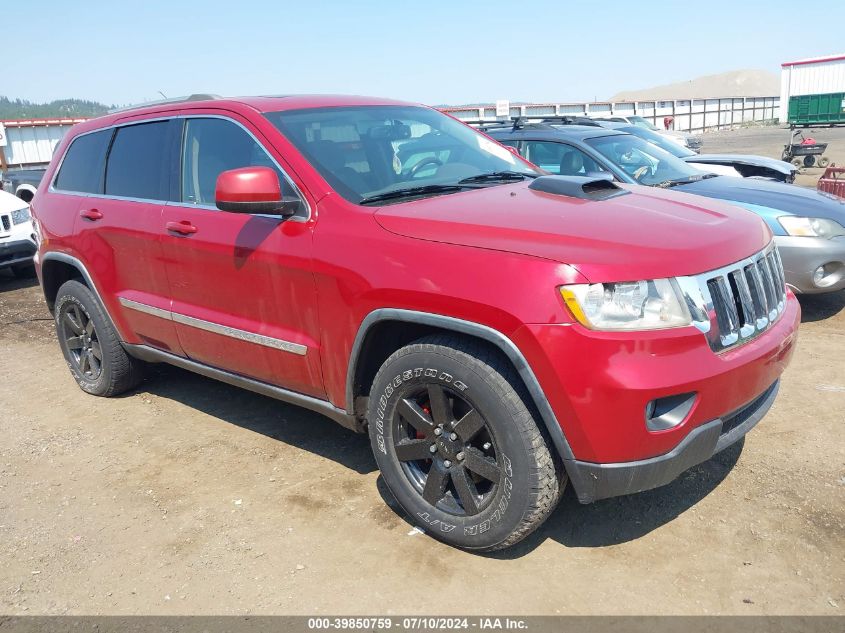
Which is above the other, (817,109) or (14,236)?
(14,236)

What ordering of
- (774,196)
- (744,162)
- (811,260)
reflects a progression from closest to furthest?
1. (811,260)
2. (774,196)
3. (744,162)

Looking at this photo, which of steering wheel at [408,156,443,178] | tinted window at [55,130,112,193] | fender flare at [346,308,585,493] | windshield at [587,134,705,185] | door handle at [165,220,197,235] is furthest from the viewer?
windshield at [587,134,705,185]

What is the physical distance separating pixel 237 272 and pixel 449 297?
4.27 ft

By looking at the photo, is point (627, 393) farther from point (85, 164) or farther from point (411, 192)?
point (85, 164)

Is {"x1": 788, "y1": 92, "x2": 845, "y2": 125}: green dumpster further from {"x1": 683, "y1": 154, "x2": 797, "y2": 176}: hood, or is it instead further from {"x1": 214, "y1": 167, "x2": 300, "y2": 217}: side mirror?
{"x1": 214, "y1": 167, "x2": 300, "y2": 217}: side mirror

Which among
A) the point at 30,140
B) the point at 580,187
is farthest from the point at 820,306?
the point at 30,140

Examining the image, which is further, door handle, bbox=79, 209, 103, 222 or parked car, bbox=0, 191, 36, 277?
parked car, bbox=0, 191, 36, 277

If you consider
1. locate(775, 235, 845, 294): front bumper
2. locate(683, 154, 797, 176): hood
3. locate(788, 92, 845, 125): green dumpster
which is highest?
locate(683, 154, 797, 176): hood

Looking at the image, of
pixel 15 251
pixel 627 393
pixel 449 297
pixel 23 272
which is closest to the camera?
pixel 627 393

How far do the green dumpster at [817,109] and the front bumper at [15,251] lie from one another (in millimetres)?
26954

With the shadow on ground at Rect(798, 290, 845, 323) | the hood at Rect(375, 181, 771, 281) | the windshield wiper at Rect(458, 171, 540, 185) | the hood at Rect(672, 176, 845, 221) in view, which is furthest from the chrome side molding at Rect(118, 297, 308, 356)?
the shadow on ground at Rect(798, 290, 845, 323)

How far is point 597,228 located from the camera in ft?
9.05

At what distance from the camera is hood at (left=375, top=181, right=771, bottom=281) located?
8.45ft

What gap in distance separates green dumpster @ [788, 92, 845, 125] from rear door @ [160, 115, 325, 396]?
28526 millimetres
